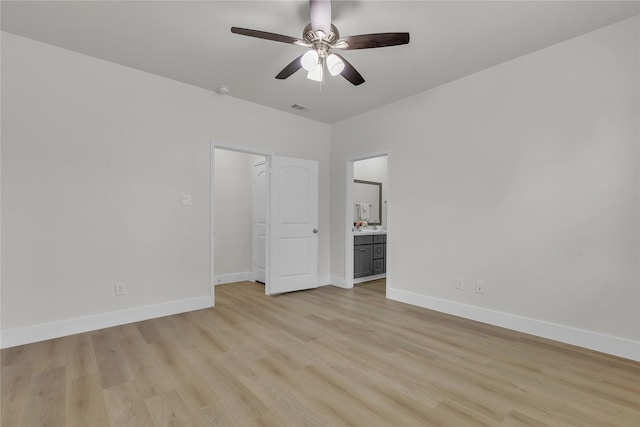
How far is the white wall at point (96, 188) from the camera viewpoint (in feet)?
8.94

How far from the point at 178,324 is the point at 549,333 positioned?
12.0 feet

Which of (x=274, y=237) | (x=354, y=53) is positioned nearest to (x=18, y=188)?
(x=274, y=237)

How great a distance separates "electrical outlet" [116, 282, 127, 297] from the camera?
10.5 ft

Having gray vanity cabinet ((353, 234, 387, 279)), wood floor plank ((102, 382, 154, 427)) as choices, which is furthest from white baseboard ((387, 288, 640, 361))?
wood floor plank ((102, 382, 154, 427))

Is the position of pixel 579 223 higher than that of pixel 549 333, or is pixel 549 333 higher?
pixel 579 223

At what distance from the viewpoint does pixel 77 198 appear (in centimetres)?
299

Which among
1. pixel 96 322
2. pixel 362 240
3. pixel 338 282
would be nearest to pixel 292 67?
pixel 96 322

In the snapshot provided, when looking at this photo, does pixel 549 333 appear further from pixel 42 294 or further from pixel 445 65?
pixel 42 294

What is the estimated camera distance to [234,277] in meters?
5.32

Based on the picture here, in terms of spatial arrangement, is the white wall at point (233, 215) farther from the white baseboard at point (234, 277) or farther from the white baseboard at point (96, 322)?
the white baseboard at point (96, 322)

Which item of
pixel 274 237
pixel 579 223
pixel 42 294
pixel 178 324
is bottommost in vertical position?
pixel 178 324

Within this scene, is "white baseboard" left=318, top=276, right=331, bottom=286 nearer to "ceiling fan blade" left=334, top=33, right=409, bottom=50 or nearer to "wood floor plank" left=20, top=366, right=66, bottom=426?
"wood floor plank" left=20, top=366, right=66, bottom=426

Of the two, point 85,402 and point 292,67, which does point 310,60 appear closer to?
point 292,67

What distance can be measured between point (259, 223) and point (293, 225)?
93 centimetres
